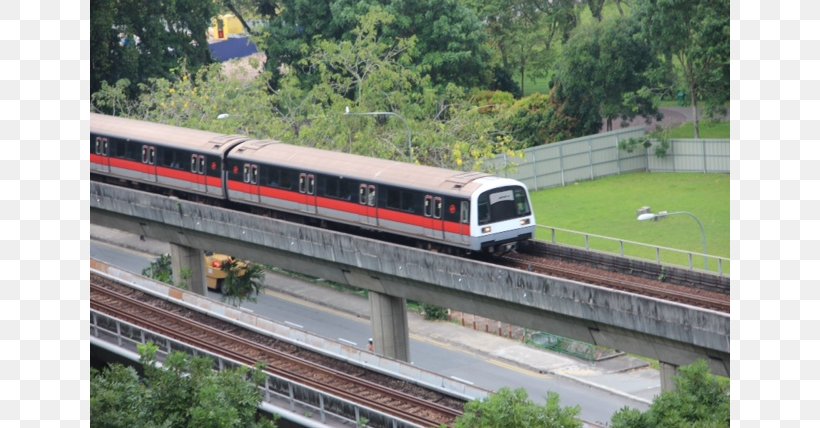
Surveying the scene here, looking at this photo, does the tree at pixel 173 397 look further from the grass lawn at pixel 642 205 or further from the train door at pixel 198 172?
the grass lawn at pixel 642 205

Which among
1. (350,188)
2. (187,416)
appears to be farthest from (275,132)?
(187,416)

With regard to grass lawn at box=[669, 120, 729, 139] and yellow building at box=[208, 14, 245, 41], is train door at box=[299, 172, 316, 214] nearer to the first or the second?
grass lawn at box=[669, 120, 729, 139]

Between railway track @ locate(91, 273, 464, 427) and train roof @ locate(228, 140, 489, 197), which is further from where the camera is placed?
train roof @ locate(228, 140, 489, 197)

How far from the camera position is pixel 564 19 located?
96.9 meters

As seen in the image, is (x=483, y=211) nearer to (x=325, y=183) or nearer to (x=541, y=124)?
(x=325, y=183)

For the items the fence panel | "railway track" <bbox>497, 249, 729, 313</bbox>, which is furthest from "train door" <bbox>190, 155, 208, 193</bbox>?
the fence panel

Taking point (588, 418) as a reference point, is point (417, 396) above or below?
above

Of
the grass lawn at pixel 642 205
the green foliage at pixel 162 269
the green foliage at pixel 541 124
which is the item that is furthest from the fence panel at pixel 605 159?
the green foliage at pixel 162 269

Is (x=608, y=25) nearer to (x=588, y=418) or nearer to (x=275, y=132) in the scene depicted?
(x=275, y=132)

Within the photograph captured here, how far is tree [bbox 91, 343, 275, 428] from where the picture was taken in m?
31.9

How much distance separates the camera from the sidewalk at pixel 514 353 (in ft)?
169

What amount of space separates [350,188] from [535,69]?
4895 cm

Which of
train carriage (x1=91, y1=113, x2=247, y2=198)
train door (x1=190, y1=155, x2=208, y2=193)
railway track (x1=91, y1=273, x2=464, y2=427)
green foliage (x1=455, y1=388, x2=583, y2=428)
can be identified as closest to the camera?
green foliage (x1=455, y1=388, x2=583, y2=428)

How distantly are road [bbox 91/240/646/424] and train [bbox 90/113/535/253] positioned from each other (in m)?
4.59
